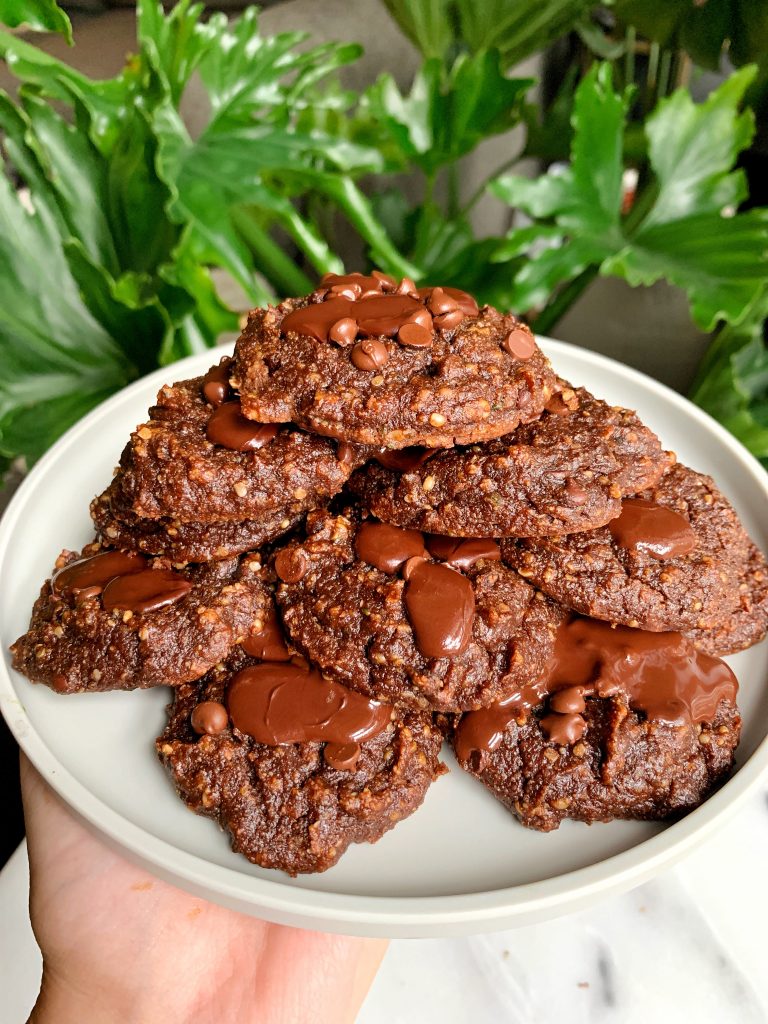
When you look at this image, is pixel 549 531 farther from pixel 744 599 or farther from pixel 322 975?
pixel 322 975

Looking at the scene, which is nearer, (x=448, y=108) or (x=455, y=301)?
(x=455, y=301)

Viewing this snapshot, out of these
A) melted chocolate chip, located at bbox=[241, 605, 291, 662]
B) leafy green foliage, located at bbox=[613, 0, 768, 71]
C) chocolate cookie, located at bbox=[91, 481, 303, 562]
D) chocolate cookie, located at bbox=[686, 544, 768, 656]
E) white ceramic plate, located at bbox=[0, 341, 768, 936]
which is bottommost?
white ceramic plate, located at bbox=[0, 341, 768, 936]

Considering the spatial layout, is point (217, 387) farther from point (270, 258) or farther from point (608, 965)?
point (608, 965)

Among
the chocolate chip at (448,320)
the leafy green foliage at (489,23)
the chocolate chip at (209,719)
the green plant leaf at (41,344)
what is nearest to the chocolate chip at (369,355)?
the chocolate chip at (448,320)

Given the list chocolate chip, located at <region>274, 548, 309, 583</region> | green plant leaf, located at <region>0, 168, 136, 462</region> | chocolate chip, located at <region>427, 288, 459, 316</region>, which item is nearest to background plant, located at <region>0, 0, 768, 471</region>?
green plant leaf, located at <region>0, 168, 136, 462</region>

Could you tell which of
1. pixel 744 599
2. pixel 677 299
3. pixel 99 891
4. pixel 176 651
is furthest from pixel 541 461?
pixel 677 299

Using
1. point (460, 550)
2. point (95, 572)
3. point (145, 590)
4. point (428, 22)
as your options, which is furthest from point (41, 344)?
point (428, 22)

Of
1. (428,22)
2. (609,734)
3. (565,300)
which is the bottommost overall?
(609,734)

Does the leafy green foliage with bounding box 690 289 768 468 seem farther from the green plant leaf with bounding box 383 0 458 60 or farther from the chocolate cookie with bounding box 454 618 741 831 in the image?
the green plant leaf with bounding box 383 0 458 60
